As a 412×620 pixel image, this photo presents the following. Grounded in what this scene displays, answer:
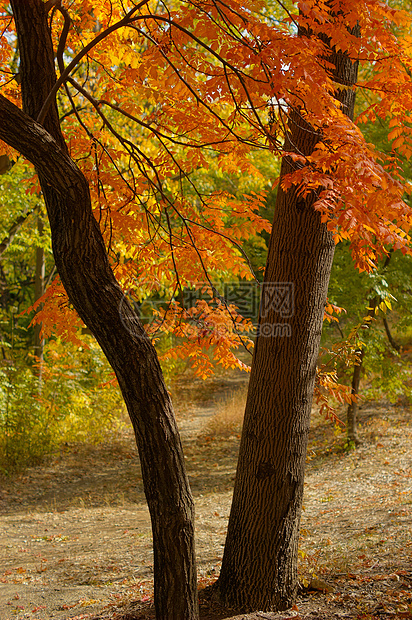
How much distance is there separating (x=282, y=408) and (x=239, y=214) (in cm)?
178

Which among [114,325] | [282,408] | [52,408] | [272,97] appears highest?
[272,97]

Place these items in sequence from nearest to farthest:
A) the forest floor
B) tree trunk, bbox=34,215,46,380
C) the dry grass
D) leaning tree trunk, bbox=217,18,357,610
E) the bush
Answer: leaning tree trunk, bbox=217,18,357,610, the forest floor, the bush, tree trunk, bbox=34,215,46,380, the dry grass

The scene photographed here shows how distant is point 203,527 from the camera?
Result: 5.85 m

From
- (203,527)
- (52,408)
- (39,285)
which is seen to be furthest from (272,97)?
(39,285)

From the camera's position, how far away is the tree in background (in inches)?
107

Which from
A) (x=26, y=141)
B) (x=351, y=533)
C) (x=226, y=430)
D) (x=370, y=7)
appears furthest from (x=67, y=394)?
(x=370, y=7)

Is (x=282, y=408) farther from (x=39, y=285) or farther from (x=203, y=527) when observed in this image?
(x=39, y=285)

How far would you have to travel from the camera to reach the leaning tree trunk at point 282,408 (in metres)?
3.41

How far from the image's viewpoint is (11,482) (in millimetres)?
8016

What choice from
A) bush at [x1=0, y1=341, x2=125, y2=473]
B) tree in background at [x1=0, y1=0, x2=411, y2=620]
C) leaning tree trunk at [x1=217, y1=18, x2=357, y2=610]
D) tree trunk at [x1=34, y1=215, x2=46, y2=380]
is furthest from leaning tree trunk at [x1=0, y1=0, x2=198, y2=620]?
tree trunk at [x1=34, y1=215, x2=46, y2=380]

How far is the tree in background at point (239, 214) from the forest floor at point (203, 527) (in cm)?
68

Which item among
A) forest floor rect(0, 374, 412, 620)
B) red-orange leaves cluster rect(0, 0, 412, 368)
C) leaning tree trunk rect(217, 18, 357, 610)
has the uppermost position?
red-orange leaves cluster rect(0, 0, 412, 368)

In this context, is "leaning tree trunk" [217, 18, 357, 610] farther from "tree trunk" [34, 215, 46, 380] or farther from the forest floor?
"tree trunk" [34, 215, 46, 380]

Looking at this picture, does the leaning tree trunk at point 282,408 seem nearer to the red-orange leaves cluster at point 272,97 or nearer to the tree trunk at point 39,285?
the red-orange leaves cluster at point 272,97
